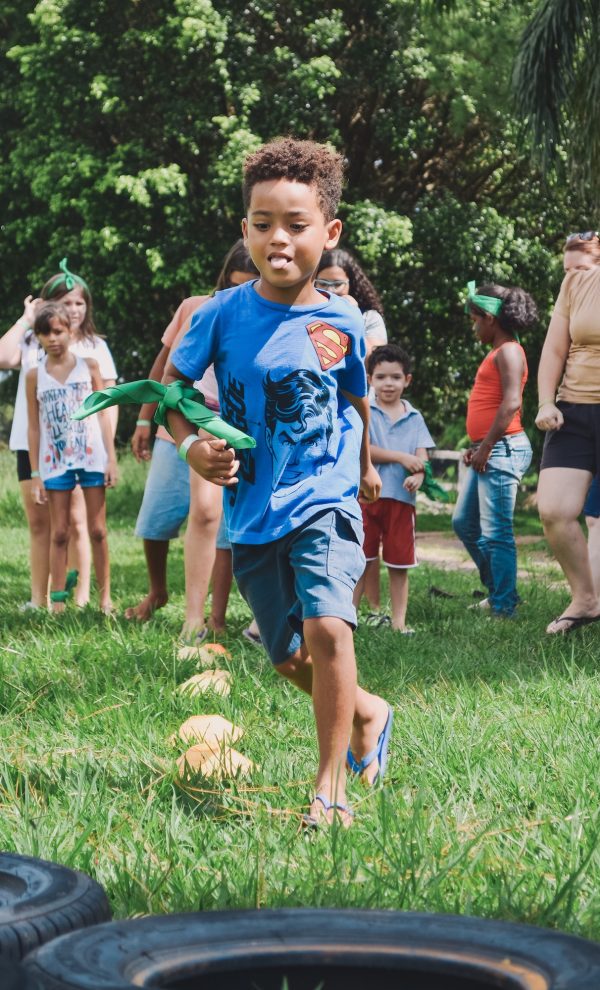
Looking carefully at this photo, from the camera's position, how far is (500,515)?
297 inches

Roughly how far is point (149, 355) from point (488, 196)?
7.29m

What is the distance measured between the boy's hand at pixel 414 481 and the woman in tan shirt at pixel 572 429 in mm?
916

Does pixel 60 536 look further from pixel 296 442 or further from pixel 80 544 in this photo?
pixel 296 442

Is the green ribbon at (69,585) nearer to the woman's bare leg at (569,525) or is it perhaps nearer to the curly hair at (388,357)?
the curly hair at (388,357)

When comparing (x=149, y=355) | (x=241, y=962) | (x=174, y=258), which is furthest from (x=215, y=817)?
(x=149, y=355)

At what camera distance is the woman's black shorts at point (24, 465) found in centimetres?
783

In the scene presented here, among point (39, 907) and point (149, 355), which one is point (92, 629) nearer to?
point (39, 907)

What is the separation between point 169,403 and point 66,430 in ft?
13.5

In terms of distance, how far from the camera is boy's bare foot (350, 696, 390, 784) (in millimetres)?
3439

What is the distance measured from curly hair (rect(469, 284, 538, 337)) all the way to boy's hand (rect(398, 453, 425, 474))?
1.21m

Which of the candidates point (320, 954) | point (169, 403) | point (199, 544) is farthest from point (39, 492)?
point (320, 954)

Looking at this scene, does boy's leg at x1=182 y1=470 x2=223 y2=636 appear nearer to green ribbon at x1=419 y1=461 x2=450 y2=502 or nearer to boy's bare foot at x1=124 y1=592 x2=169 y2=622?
boy's bare foot at x1=124 y1=592 x2=169 y2=622

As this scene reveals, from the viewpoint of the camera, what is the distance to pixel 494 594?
7406 millimetres

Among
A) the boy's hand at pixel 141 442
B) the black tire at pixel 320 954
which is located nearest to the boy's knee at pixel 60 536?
the boy's hand at pixel 141 442
